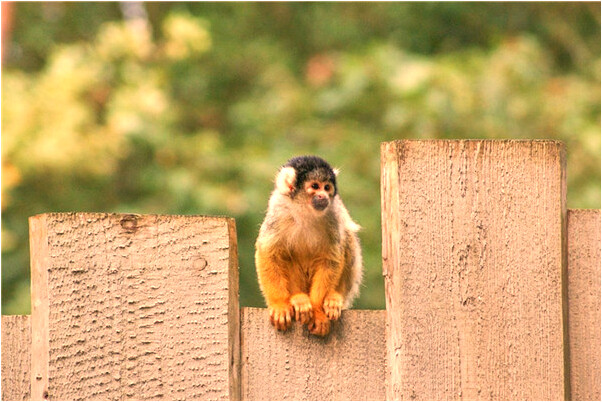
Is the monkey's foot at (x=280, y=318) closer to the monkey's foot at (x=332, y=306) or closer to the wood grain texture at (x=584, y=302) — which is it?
the monkey's foot at (x=332, y=306)

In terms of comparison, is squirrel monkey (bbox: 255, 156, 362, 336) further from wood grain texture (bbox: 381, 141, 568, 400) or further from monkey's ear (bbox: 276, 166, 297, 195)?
wood grain texture (bbox: 381, 141, 568, 400)

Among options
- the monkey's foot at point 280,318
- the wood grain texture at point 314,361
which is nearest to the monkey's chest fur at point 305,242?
the monkey's foot at point 280,318

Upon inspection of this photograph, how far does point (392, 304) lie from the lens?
2115 mm

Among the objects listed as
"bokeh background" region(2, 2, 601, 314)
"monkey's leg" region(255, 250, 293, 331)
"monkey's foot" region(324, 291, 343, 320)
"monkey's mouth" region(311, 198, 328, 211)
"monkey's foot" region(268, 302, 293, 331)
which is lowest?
"monkey's foot" region(268, 302, 293, 331)

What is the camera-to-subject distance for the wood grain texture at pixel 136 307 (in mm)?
2172

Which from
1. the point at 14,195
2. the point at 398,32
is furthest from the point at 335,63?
the point at 14,195

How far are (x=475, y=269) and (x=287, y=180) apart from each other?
1.74 m

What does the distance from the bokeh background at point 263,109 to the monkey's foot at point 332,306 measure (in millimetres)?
4217

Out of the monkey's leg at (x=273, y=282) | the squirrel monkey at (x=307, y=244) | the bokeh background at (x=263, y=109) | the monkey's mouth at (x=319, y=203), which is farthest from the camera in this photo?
the bokeh background at (x=263, y=109)

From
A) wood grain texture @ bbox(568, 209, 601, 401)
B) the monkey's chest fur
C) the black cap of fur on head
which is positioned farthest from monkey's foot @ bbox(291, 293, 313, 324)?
the black cap of fur on head

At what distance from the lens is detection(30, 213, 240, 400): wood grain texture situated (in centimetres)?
217

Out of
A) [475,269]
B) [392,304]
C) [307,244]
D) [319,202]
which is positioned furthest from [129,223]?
[319,202]

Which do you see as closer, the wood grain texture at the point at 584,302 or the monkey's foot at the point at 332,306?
the wood grain texture at the point at 584,302

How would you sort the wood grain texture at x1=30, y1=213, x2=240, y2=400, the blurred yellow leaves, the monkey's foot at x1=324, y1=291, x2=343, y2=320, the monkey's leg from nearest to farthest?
the wood grain texture at x1=30, y1=213, x2=240, y2=400 < the monkey's foot at x1=324, y1=291, x2=343, y2=320 < the monkey's leg < the blurred yellow leaves
